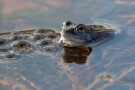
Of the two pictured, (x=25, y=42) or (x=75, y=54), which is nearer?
(x=75, y=54)

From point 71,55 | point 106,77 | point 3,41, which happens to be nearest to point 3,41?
point 3,41

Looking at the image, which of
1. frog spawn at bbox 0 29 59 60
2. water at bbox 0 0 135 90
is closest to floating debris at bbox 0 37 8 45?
frog spawn at bbox 0 29 59 60

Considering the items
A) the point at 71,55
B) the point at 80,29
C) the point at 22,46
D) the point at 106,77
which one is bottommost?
the point at 106,77

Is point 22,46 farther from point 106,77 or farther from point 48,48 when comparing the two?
point 106,77

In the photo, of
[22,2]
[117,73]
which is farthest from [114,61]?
[22,2]

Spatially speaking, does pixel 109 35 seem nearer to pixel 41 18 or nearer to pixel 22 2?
pixel 41 18

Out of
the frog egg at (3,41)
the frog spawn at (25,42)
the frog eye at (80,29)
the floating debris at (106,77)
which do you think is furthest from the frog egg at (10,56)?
the floating debris at (106,77)

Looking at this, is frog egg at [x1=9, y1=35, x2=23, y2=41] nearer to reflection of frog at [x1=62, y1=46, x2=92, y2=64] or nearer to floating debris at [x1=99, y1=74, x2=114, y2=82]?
reflection of frog at [x1=62, y1=46, x2=92, y2=64]

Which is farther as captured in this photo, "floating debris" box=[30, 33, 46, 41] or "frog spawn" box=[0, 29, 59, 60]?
"floating debris" box=[30, 33, 46, 41]
